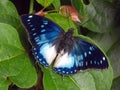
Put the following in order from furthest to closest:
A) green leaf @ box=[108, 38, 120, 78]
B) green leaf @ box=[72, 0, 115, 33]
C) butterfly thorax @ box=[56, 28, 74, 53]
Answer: green leaf @ box=[108, 38, 120, 78]
green leaf @ box=[72, 0, 115, 33]
butterfly thorax @ box=[56, 28, 74, 53]

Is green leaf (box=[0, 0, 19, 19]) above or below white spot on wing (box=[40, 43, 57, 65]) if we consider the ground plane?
above

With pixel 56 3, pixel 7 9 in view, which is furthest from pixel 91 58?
pixel 7 9

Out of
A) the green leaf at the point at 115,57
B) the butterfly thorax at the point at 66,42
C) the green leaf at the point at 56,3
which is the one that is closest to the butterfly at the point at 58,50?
the butterfly thorax at the point at 66,42

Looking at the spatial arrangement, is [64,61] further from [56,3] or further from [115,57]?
[115,57]

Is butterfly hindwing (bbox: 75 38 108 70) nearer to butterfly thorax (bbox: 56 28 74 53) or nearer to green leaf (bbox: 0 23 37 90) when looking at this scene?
butterfly thorax (bbox: 56 28 74 53)

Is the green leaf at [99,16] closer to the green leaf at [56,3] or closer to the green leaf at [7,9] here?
the green leaf at [56,3]

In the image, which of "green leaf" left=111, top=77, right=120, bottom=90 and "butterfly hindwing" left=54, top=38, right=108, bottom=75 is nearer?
"butterfly hindwing" left=54, top=38, right=108, bottom=75

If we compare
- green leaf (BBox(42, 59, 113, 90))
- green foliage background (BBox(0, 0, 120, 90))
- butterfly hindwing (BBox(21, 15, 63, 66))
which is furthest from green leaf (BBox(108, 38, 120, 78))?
butterfly hindwing (BBox(21, 15, 63, 66))
